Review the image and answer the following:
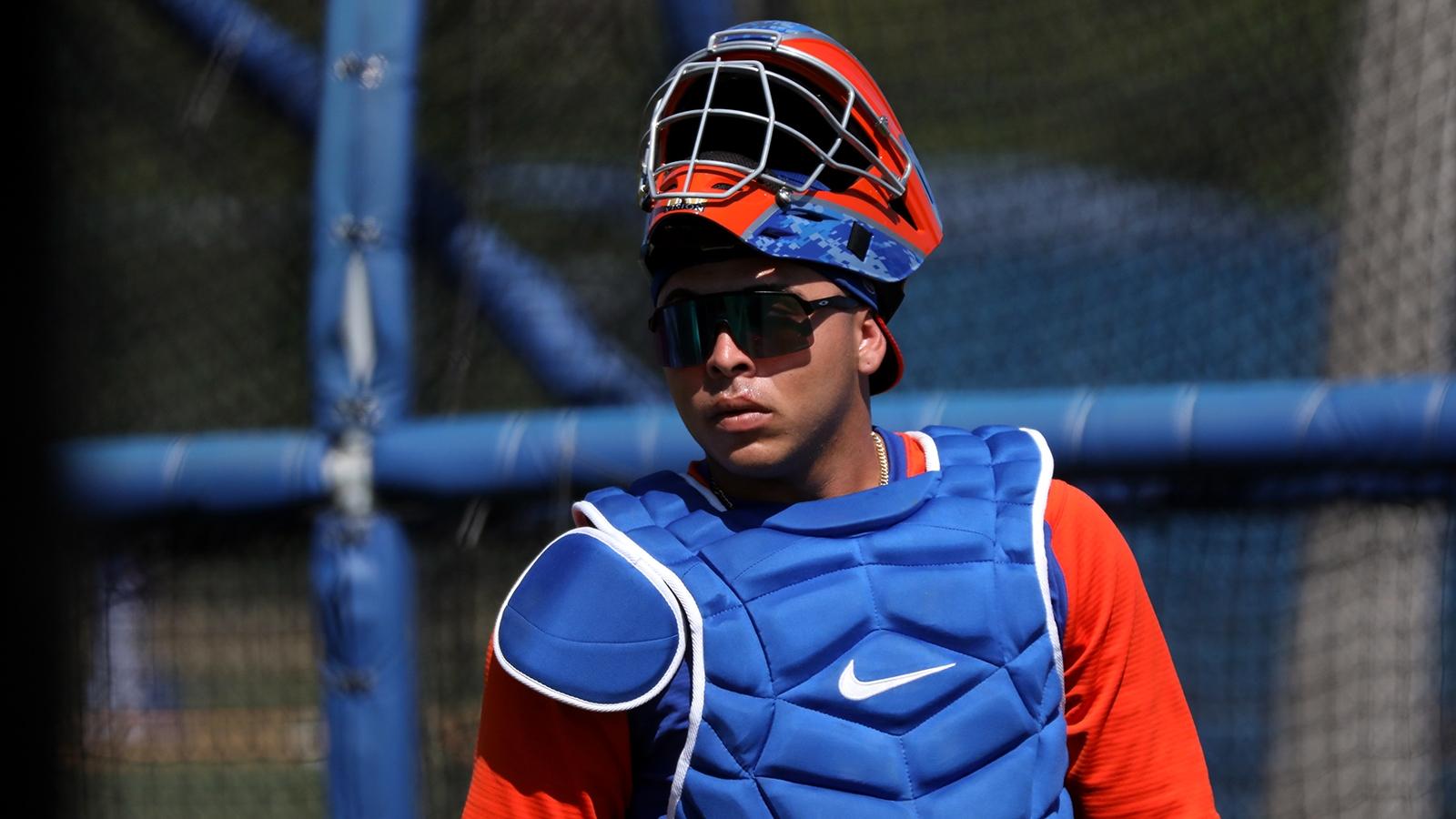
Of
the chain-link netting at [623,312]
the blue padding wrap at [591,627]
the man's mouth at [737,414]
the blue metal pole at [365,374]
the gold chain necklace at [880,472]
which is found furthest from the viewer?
the chain-link netting at [623,312]

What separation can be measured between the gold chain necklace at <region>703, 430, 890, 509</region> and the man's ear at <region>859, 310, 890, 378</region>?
0.09 metres

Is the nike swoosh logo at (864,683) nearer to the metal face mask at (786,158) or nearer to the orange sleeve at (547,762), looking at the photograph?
the orange sleeve at (547,762)

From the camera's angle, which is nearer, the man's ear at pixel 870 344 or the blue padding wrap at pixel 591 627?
the blue padding wrap at pixel 591 627

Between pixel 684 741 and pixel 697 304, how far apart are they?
48 centimetres

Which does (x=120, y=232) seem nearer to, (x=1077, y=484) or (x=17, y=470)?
(x=1077, y=484)

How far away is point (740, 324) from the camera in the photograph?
1731 millimetres

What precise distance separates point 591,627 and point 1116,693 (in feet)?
2.04

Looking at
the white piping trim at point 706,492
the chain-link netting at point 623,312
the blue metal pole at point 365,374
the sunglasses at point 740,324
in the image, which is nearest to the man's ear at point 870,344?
the sunglasses at point 740,324

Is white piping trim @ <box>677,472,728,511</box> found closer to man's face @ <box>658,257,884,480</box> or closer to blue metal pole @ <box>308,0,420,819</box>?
man's face @ <box>658,257,884,480</box>

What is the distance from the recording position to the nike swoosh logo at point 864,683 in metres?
1.69

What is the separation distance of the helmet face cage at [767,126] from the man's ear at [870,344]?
Result: 15 centimetres

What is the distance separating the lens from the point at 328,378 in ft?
10.4

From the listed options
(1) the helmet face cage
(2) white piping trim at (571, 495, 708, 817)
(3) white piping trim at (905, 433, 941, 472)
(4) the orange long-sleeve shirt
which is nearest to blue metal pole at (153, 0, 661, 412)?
(1) the helmet face cage

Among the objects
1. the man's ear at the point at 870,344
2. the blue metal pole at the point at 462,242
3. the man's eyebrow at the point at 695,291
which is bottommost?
the man's ear at the point at 870,344
